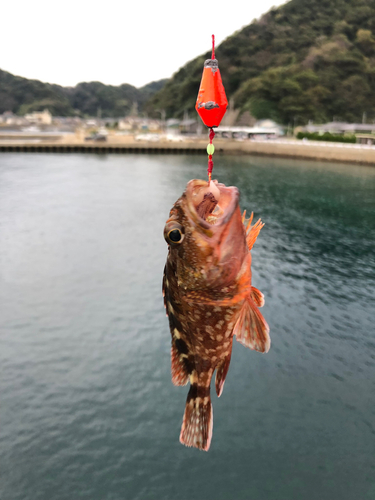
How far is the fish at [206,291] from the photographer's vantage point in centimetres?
288

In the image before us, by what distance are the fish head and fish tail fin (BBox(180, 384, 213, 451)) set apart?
→ 1.36 meters

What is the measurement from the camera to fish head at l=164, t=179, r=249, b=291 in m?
2.82

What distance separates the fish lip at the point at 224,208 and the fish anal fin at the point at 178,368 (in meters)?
1.47

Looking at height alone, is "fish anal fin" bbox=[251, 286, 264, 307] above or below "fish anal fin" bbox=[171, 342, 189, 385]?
above

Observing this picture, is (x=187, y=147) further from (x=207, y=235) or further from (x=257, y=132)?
(x=207, y=235)

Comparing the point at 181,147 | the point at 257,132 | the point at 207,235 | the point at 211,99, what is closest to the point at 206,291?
the point at 207,235

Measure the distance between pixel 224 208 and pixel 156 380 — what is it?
40.6 ft

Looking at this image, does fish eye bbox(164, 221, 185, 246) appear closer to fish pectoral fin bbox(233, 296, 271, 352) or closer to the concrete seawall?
fish pectoral fin bbox(233, 296, 271, 352)

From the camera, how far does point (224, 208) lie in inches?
111

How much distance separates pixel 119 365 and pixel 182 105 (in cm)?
15712

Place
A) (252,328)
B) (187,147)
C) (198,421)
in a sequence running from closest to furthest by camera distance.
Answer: (252,328), (198,421), (187,147)

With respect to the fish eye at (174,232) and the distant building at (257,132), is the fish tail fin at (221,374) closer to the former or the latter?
the fish eye at (174,232)

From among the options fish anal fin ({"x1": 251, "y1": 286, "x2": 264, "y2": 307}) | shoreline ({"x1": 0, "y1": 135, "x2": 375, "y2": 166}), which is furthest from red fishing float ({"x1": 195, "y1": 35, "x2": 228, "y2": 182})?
shoreline ({"x1": 0, "y1": 135, "x2": 375, "y2": 166})

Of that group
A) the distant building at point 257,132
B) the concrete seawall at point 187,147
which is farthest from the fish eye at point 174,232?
the distant building at point 257,132
